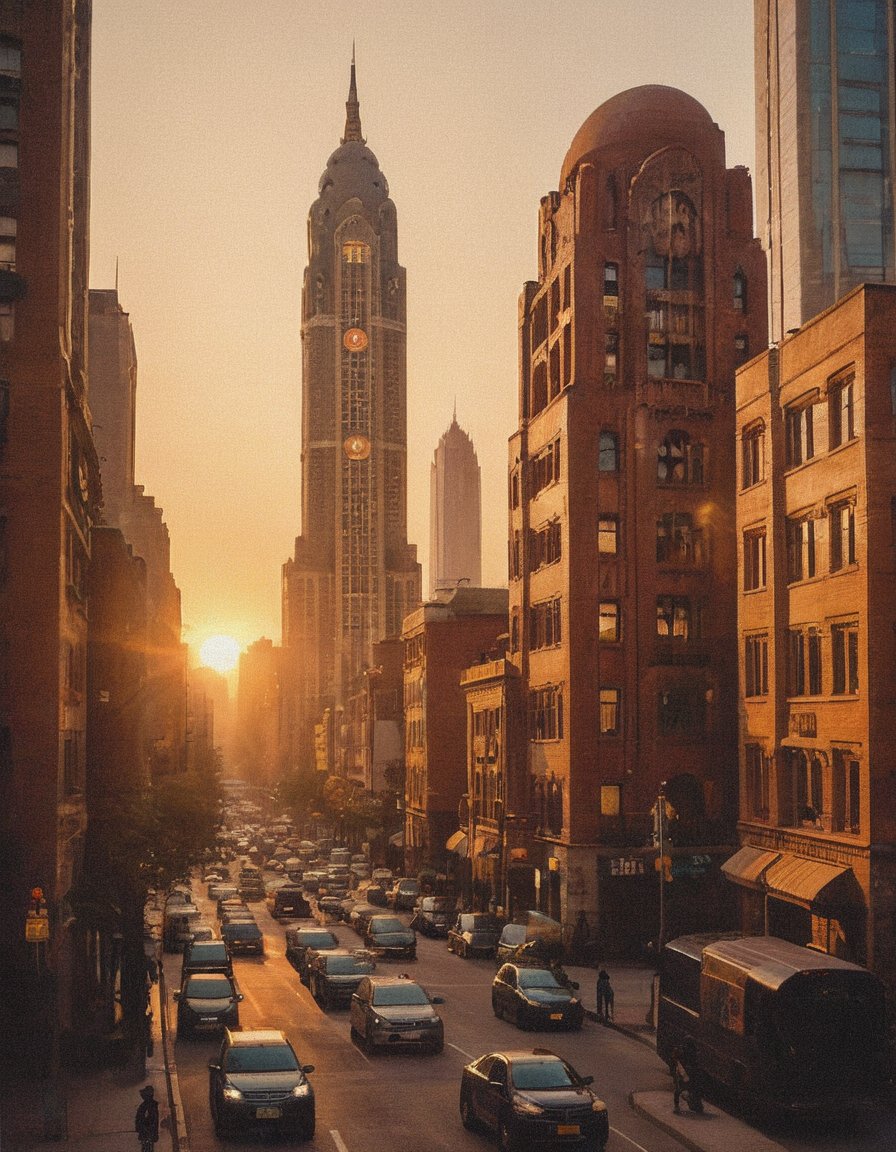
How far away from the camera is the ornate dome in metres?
71.8

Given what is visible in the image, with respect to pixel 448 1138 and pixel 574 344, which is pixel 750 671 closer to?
pixel 574 344

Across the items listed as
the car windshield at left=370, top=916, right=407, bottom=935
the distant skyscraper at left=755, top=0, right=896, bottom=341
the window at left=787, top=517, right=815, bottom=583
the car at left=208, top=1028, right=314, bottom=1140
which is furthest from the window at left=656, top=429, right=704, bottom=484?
the distant skyscraper at left=755, top=0, right=896, bottom=341

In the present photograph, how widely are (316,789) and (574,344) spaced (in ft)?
348

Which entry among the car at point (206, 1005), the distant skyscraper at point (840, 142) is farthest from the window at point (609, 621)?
the distant skyscraper at point (840, 142)

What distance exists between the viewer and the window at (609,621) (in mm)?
67750

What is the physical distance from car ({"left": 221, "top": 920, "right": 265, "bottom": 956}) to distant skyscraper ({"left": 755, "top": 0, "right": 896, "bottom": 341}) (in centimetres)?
7117

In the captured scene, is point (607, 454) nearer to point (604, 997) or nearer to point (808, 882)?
point (808, 882)

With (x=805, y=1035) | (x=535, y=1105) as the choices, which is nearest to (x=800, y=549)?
(x=805, y=1035)

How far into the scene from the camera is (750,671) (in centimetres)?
5253

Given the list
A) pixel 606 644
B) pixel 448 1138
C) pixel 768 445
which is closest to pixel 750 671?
pixel 768 445

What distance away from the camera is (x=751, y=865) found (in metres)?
49.8

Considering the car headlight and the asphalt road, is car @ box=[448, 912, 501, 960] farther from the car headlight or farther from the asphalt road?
the car headlight

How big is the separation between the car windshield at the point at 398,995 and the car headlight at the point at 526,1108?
12415 mm

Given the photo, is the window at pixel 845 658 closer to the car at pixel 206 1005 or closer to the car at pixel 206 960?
the car at pixel 206 1005
